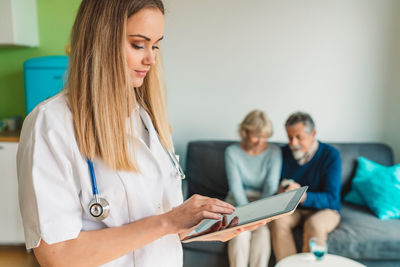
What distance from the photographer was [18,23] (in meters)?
3.31

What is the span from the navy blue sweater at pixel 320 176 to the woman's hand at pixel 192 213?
1.97 meters

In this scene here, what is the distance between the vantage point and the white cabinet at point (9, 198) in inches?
125

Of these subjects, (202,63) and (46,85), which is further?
(202,63)

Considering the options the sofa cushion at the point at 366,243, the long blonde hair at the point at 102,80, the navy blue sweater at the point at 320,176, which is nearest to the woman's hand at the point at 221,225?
the long blonde hair at the point at 102,80

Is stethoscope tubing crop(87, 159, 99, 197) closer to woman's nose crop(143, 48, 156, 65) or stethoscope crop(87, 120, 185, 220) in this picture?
stethoscope crop(87, 120, 185, 220)

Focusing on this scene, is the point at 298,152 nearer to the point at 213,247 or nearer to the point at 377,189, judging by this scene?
the point at 377,189

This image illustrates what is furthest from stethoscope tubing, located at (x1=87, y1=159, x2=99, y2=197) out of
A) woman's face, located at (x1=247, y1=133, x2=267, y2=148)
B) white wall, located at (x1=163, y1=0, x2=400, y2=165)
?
white wall, located at (x1=163, y1=0, x2=400, y2=165)

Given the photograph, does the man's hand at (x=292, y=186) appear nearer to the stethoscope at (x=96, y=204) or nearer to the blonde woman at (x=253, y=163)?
the blonde woman at (x=253, y=163)

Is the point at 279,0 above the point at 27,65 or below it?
above

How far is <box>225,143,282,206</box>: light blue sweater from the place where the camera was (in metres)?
2.96

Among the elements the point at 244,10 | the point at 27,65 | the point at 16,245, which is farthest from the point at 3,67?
the point at 244,10

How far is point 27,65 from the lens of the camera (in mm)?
3301

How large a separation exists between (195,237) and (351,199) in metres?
2.44

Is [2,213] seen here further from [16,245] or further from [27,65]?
[27,65]
